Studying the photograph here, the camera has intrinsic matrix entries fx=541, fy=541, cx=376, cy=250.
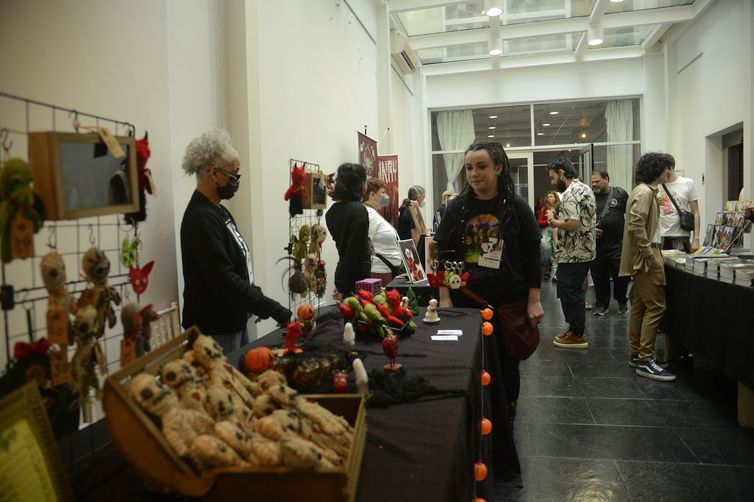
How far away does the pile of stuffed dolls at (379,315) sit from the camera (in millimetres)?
1923

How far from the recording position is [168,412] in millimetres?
842

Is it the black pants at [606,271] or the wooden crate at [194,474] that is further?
the black pants at [606,271]

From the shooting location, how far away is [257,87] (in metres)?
3.00

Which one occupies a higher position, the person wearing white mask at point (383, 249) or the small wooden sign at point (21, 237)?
the small wooden sign at point (21, 237)

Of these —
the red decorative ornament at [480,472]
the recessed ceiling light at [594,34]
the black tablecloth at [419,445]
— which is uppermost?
the recessed ceiling light at [594,34]

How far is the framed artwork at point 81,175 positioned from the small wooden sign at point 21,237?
7 centimetres

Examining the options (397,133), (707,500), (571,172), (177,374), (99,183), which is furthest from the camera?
(397,133)

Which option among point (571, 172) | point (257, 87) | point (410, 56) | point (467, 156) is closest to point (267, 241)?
point (257, 87)

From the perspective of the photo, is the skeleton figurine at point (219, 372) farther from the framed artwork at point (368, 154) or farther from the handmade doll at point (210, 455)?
the framed artwork at point (368, 154)

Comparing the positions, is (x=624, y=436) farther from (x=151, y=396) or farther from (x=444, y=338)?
(x=151, y=396)

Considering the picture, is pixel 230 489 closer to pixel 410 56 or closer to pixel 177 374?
pixel 177 374

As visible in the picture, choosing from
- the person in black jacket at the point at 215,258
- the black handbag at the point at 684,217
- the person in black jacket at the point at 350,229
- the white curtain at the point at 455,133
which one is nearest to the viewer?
the person in black jacket at the point at 215,258

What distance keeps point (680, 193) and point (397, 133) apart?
159 inches

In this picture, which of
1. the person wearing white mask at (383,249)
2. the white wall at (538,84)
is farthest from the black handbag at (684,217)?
the white wall at (538,84)
